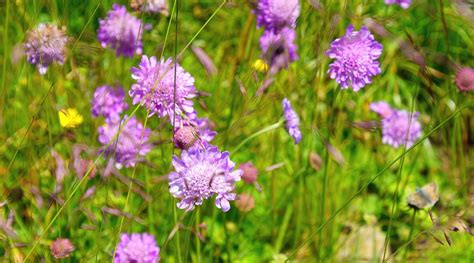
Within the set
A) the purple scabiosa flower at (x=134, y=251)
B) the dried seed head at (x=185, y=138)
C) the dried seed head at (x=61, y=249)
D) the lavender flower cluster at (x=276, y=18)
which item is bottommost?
the purple scabiosa flower at (x=134, y=251)

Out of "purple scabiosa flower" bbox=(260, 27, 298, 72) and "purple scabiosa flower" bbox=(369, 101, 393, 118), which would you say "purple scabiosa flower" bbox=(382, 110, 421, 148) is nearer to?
"purple scabiosa flower" bbox=(369, 101, 393, 118)

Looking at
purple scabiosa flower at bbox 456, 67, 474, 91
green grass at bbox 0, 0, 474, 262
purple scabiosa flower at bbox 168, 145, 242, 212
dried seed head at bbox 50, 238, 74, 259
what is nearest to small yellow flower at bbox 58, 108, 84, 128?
green grass at bbox 0, 0, 474, 262

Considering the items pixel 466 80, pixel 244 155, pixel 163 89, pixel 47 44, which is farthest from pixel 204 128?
pixel 244 155

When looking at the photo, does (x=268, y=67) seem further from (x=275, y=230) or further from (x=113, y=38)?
(x=275, y=230)

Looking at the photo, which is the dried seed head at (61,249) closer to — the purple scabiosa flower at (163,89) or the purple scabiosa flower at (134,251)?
the purple scabiosa flower at (134,251)

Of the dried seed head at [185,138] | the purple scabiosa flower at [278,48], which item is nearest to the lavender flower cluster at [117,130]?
the dried seed head at [185,138]

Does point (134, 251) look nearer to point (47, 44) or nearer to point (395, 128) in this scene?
point (47, 44)
